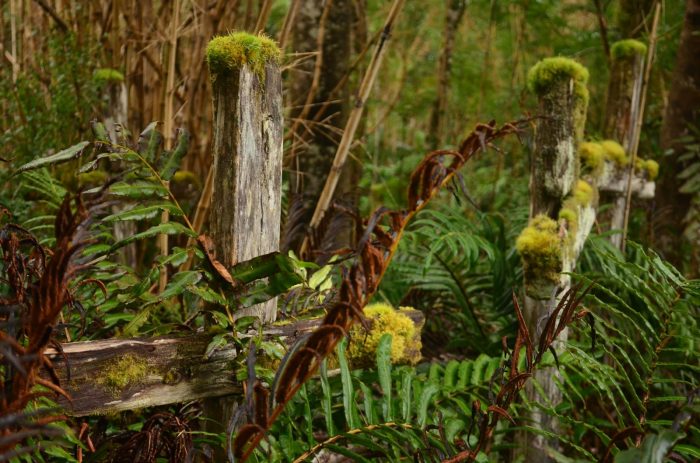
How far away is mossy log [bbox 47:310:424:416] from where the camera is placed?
1305 mm

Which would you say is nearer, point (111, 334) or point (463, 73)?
point (111, 334)

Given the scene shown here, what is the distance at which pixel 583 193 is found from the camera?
242cm

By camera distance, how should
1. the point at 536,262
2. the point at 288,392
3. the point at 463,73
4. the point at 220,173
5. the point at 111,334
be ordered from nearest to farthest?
the point at 288,392 → the point at 220,173 → the point at 111,334 → the point at 536,262 → the point at 463,73

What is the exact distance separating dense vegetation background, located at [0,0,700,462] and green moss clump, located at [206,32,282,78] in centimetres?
19

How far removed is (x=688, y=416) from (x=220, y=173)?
1.00 meters

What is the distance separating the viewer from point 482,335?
3.09m

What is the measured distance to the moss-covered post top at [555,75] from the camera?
2262mm

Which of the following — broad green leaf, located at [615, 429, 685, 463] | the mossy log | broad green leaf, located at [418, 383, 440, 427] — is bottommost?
broad green leaf, located at [418, 383, 440, 427]

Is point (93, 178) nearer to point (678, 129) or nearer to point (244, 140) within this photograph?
point (244, 140)

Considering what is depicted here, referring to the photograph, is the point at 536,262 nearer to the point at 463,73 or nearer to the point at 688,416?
the point at 688,416

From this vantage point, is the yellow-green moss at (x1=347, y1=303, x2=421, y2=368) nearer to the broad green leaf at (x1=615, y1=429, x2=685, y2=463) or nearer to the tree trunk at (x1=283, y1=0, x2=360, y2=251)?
the broad green leaf at (x1=615, y1=429, x2=685, y2=463)

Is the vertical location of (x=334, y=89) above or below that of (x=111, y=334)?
above

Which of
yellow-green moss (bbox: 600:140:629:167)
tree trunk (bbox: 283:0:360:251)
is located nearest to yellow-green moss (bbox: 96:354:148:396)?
tree trunk (bbox: 283:0:360:251)

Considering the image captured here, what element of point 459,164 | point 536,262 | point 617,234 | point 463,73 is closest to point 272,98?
point 459,164
